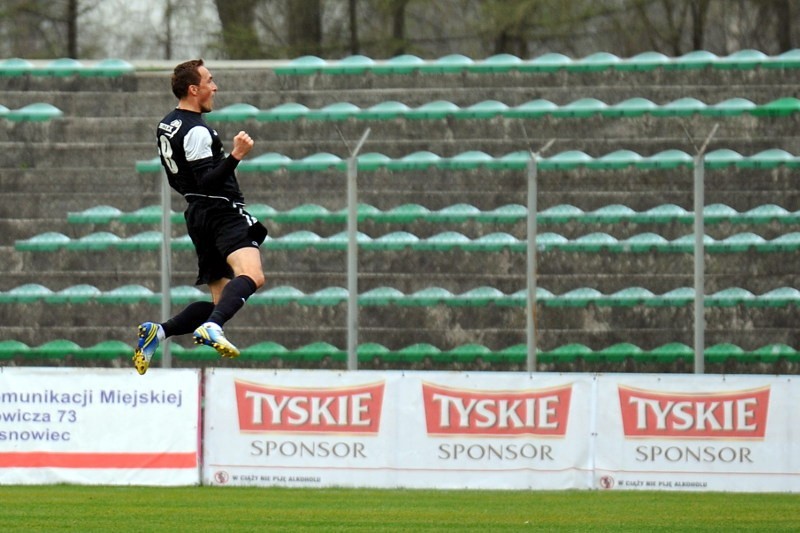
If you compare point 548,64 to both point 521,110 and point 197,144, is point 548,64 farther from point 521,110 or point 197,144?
point 197,144

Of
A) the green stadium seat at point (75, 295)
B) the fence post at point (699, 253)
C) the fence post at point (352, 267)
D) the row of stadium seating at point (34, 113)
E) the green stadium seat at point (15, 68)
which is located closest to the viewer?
the fence post at point (699, 253)

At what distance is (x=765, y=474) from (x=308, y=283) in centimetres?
667

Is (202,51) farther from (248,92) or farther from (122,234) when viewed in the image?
(122,234)

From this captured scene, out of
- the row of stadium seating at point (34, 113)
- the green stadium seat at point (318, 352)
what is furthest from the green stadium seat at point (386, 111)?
the row of stadium seating at point (34, 113)

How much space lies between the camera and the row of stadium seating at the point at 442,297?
1659 centimetres

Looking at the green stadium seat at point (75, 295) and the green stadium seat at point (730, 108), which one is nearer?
the green stadium seat at point (75, 295)

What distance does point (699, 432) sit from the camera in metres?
13.1

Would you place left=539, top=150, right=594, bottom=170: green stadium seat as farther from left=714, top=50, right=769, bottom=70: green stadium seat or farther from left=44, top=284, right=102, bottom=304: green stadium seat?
left=44, top=284, right=102, bottom=304: green stadium seat

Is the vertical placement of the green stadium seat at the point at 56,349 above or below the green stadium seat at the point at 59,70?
below

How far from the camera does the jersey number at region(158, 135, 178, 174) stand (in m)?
8.58

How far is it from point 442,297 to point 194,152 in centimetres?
845

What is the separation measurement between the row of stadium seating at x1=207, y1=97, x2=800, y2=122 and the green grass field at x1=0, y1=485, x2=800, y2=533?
264 inches

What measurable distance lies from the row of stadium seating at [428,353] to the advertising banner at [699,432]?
125 inches

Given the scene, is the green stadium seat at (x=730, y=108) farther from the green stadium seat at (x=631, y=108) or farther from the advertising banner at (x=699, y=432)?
the advertising banner at (x=699, y=432)
